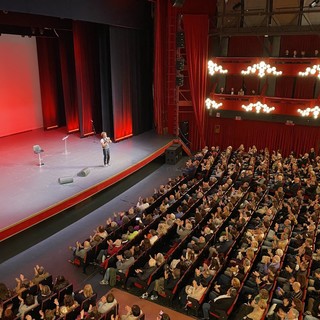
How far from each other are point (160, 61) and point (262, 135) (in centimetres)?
566

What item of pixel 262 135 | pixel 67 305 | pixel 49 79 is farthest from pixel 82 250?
pixel 262 135

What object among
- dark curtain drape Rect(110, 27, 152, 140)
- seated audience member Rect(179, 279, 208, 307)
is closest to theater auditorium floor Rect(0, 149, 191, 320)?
seated audience member Rect(179, 279, 208, 307)

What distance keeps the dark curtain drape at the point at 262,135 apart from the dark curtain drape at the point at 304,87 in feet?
4.28

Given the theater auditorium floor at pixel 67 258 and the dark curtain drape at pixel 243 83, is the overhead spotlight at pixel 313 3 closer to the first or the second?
the dark curtain drape at pixel 243 83

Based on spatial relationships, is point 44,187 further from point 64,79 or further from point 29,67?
point 29,67

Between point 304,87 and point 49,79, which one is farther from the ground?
point 49,79

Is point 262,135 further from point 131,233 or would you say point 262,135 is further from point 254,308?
point 254,308

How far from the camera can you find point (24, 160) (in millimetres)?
12359

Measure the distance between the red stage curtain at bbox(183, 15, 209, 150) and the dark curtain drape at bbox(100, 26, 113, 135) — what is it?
349 cm

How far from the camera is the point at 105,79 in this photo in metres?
14.5

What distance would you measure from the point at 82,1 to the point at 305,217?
30.1 ft

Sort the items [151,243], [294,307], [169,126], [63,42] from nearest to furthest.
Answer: [294,307] < [151,243] < [63,42] < [169,126]

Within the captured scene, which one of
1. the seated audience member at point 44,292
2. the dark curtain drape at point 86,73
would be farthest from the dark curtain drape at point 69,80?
the seated audience member at point 44,292

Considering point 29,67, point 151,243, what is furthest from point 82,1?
point 151,243
